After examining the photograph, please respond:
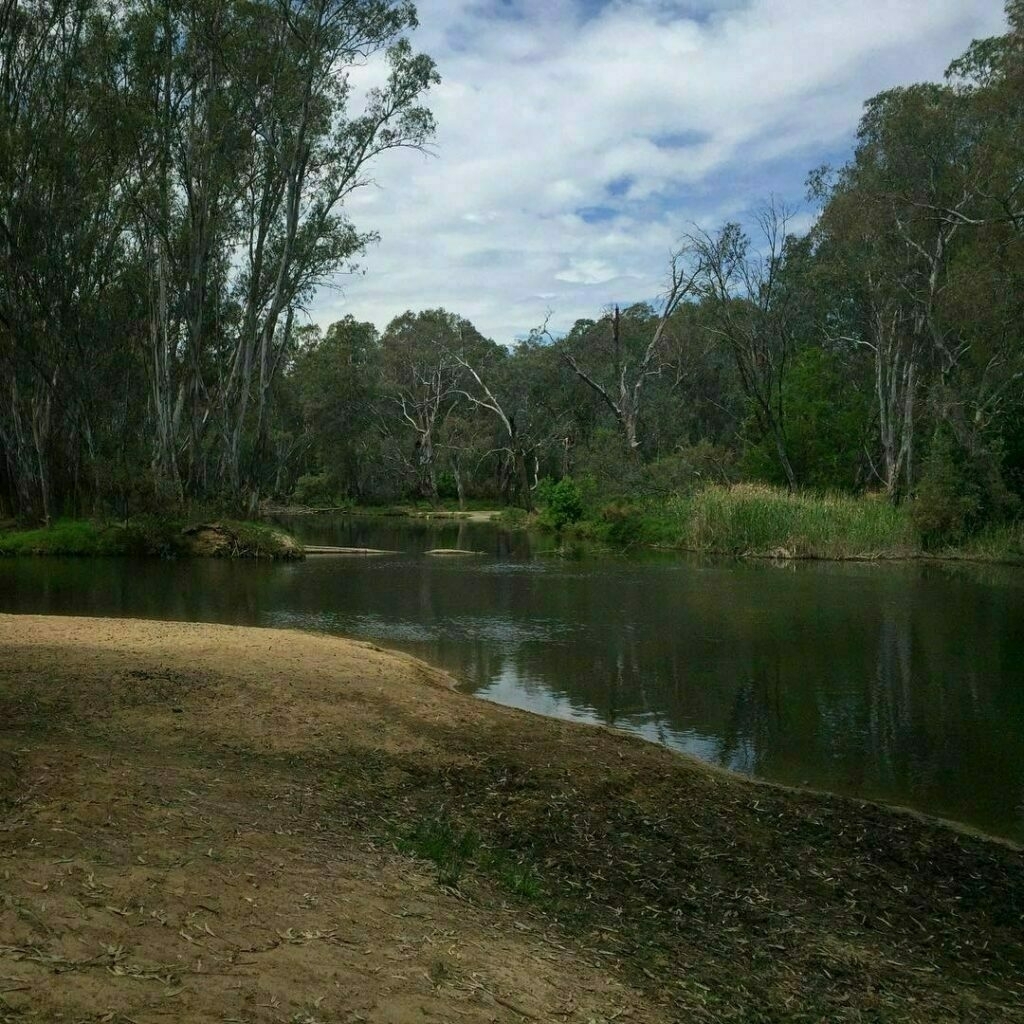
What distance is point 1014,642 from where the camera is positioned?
1481 centimetres

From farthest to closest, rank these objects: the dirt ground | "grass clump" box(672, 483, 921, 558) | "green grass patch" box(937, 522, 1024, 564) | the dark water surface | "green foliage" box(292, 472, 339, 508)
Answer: "green foliage" box(292, 472, 339, 508)
"grass clump" box(672, 483, 921, 558)
"green grass patch" box(937, 522, 1024, 564)
the dark water surface
the dirt ground

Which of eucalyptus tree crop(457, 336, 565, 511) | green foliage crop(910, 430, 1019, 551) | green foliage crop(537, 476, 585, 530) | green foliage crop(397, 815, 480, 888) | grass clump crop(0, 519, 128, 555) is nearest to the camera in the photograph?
green foliage crop(397, 815, 480, 888)

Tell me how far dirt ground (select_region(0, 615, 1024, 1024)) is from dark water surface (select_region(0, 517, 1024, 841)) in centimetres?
192

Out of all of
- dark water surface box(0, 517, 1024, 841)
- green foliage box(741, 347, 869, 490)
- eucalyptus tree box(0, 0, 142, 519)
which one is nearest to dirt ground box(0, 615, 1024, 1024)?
dark water surface box(0, 517, 1024, 841)

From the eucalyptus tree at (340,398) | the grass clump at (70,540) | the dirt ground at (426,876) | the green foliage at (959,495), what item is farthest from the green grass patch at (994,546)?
the eucalyptus tree at (340,398)

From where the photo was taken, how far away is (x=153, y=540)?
26109mm

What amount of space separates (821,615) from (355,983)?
1512 cm

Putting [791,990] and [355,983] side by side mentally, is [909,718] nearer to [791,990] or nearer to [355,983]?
[791,990]

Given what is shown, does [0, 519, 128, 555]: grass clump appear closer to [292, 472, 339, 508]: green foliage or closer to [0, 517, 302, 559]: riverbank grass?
[0, 517, 302, 559]: riverbank grass

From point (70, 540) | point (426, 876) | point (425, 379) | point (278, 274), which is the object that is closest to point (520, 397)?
point (425, 379)

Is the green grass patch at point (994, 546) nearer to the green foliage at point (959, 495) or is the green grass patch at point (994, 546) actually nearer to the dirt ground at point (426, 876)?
the green foliage at point (959, 495)

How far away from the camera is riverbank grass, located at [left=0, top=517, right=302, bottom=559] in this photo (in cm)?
2584

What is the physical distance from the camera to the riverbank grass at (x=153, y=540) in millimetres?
25844

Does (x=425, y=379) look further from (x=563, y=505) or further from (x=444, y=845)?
(x=444, y=845)
